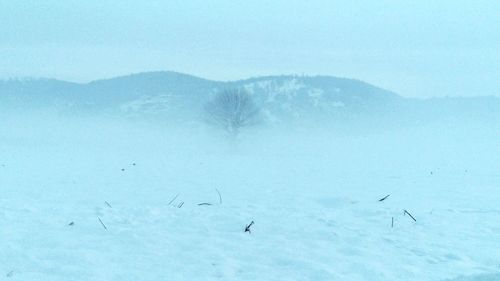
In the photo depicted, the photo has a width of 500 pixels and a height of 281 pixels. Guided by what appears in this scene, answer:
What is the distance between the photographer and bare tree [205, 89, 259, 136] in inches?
2485

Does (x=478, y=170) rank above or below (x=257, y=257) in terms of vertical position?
below

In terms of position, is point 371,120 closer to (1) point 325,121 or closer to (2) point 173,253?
(1) point 325,121

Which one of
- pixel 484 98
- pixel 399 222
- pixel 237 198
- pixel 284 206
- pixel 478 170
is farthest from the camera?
pixel 484 98

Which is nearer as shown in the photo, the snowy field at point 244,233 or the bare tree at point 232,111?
the snowy field at point 244,233

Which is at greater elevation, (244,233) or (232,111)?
(244,233)

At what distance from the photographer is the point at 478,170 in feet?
81.2

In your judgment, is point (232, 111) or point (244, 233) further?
point (232, 111)

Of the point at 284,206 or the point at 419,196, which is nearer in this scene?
the point at 284,206

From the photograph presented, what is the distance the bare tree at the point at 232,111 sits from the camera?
63125mm

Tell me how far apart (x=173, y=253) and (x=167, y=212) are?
3.44 metres

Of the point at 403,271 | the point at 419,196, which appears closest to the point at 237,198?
the point at 419,196

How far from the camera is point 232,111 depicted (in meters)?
63.9

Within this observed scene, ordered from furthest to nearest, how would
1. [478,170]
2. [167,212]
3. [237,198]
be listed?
[478,170]
[237,198]
[167,212]

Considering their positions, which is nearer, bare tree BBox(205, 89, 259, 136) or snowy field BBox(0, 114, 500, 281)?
snowy field BBox(0, 114, 500, 281)
